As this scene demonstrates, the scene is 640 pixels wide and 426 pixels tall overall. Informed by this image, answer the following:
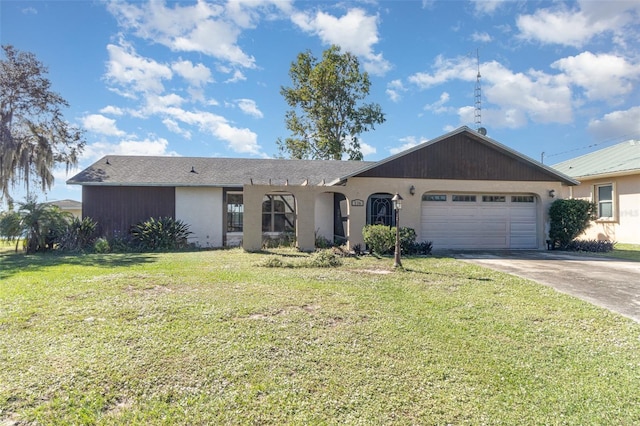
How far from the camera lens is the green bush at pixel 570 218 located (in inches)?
502

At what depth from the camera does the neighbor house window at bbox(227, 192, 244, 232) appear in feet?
50.7

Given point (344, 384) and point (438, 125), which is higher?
point (438, 125)

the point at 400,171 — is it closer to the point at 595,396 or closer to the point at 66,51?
the point at 595,396

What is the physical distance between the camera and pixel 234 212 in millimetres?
15539

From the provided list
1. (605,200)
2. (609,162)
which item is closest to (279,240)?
(605,200)

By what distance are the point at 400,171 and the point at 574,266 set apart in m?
5.97

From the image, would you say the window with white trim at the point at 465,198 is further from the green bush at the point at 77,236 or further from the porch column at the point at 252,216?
the green bush at the point at 77,236

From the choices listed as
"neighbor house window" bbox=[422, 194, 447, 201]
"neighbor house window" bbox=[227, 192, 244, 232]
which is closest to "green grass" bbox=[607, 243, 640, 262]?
"neighbor house window" bbox=[422, 194, 447, 201]

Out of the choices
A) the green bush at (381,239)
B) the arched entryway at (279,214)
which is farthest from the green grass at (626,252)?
the arched entryway at (279,214)

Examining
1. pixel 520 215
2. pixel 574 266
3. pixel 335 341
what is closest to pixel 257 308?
pixel 335 341

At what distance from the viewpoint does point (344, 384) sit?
10.6 ft

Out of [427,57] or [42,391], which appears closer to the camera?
[42,391]

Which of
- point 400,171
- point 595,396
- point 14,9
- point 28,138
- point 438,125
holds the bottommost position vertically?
point 595,396

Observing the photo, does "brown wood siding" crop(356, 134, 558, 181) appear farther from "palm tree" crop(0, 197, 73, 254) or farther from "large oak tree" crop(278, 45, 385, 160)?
"large oak tree" crop(278, 45, 385, 160)
